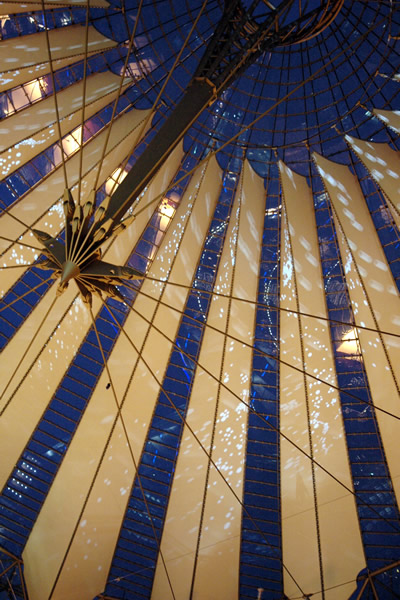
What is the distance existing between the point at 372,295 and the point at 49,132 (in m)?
8.48

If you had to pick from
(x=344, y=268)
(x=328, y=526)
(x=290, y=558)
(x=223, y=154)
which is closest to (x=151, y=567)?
(x=290, y=558)

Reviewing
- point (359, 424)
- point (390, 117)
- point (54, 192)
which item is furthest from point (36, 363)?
point (390, 117)

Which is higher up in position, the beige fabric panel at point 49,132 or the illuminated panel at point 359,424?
the beige fabric panel at point 49,132

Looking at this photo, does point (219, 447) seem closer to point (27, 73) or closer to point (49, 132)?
point (49, 132)

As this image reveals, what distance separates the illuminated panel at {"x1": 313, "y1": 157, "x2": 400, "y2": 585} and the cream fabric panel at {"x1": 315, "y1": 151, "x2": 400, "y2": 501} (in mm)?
296

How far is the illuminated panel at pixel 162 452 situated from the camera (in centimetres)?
1362

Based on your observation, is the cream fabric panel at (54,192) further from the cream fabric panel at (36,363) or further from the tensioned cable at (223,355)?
the tensioned cable at (223,355)

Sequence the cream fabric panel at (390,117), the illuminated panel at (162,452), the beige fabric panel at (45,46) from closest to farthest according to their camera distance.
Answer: the beige fabric panel at (45,46), the cream fabric panel at (390,117), the illuminated panel at (162,452)

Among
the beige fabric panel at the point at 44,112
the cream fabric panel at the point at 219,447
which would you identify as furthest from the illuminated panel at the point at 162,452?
the beige fabric panel at the point at 44,112

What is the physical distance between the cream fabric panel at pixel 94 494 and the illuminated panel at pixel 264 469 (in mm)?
2583

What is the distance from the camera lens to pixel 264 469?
45.2ft

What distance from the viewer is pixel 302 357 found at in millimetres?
13852

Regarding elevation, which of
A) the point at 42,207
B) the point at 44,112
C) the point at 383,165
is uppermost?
the point at 383,165

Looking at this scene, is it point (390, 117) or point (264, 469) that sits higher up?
point (390, 117)
